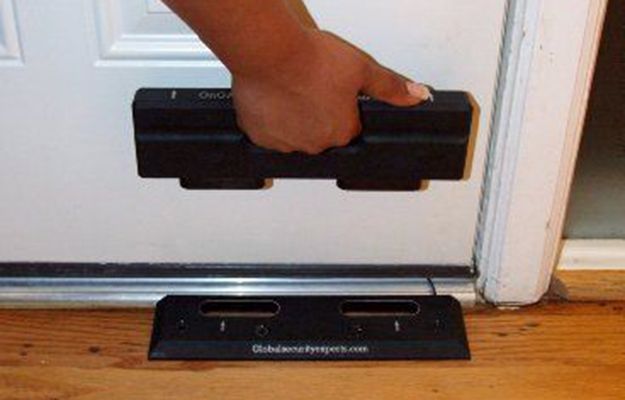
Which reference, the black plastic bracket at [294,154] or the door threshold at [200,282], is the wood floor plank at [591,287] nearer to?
the door threshold at [200,282]

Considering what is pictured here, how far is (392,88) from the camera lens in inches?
32.6

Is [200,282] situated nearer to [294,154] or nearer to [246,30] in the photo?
[294,154]

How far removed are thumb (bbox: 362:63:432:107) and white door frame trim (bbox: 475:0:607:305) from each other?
0.10 m

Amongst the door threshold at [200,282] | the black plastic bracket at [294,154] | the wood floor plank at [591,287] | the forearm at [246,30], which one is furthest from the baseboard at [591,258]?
the forearm at [246,30]

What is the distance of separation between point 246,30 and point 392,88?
7.4 inches

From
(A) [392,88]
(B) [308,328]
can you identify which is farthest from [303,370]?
(A) [392,88]

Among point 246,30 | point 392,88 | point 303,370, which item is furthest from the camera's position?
point 303,370

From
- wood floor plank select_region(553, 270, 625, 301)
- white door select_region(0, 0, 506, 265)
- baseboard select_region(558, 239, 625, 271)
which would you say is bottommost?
wood floor plank select_region(553, 270, 625, 301)

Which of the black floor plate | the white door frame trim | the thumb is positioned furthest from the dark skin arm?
the black floor plate

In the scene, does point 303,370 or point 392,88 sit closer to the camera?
point 392,88

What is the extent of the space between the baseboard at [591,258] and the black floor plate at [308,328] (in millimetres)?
152

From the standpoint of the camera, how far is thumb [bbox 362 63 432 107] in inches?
32.0

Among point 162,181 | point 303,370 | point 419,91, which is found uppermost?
point 419,91

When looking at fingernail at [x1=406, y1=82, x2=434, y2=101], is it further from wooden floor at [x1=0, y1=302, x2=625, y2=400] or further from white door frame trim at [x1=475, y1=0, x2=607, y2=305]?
wooden floor at [x1=0, y1=302, x2=625, y2=400]
